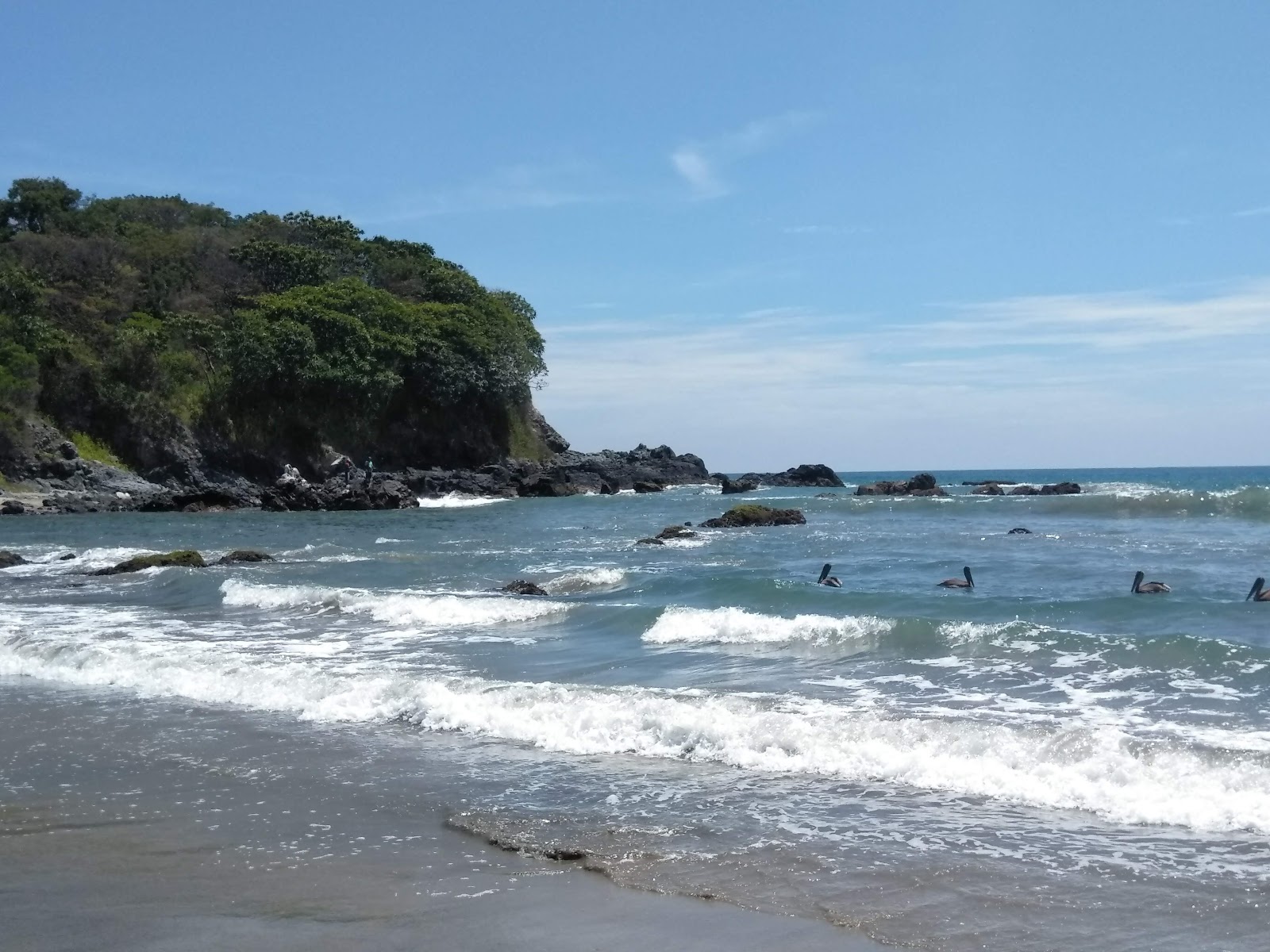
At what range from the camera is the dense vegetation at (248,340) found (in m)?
54.6

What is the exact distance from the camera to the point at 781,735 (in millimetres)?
9047

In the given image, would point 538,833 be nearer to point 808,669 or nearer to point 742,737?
point 742,737

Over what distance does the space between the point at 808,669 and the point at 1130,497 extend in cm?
4291

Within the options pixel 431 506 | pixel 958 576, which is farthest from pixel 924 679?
pixel 431 506

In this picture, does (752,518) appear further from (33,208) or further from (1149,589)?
(33,208)

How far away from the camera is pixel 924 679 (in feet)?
39.3

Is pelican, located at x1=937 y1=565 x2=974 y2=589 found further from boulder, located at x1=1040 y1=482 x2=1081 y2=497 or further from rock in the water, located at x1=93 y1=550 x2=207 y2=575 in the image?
boulder, located at x1=1040 y1=482 x2=1081 y2=497

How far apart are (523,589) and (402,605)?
8.80 feet

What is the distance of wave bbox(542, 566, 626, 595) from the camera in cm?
2123

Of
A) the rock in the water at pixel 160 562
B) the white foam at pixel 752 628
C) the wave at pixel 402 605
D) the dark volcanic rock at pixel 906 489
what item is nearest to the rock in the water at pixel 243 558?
the rock in the water at pixel 160 562

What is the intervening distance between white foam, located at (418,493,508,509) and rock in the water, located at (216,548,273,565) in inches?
917

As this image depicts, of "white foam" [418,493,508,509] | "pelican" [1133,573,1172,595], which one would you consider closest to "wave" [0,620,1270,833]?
"pelican" [1133,573,1172,595]

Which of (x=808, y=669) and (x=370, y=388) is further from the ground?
(x=370, y=388)

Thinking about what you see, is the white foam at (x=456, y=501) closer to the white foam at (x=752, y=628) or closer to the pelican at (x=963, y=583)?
the pelican at (x=963, y=583)
